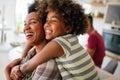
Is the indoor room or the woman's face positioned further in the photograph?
the indoor room

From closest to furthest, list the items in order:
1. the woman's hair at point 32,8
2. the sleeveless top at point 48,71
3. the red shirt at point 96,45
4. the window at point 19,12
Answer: the sleeveless top at point 48,71
the woman's hair at point 32,8
the red shirt at point 96,45
the window at point 19,12

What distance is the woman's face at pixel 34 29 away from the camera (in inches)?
39.8

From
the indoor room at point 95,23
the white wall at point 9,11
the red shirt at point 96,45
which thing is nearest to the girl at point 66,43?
the red shirt at point 96,45

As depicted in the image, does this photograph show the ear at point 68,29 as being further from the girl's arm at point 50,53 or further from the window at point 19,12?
the window at point 19,12

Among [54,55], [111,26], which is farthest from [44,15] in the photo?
[111,26]

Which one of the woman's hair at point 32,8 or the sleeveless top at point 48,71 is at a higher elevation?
the woman's hair at point 32,8

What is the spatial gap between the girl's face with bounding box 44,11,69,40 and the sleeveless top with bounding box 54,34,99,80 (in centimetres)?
7

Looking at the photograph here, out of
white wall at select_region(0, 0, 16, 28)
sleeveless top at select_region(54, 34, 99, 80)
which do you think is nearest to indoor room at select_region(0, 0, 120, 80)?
white wall at select_region(0, 0, 16, 28)

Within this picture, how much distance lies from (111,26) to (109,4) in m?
0.36

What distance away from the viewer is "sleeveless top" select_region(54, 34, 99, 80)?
904 millimetres

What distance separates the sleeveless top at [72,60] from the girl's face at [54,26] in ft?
0.24

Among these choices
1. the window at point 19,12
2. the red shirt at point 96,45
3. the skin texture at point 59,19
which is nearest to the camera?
the skin texture at point 59,19

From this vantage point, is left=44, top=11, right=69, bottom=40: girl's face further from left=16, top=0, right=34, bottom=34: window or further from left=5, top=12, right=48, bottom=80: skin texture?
left=16, top=0, right=34, bottom=34: window

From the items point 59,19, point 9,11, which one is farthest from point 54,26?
point 9,11
